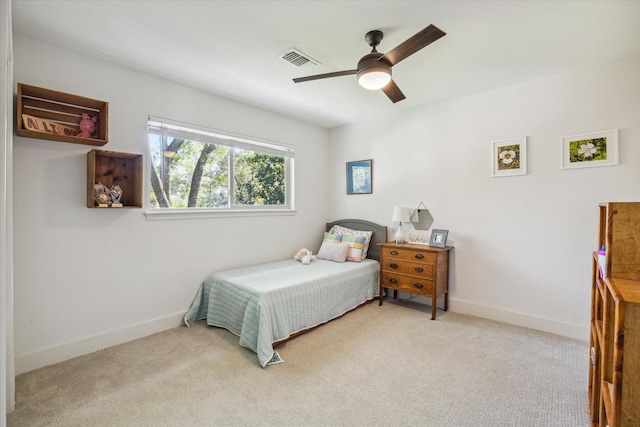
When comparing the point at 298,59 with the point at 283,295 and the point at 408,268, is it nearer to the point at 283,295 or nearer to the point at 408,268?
the point at 283,295

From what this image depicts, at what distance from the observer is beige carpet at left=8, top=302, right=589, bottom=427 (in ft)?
5.53

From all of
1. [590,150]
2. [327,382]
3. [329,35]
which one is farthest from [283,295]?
[590,150]

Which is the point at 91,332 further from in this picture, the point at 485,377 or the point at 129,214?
the point at 485,377

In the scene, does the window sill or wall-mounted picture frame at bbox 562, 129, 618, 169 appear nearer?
wall-mounted picture frame at bbox 562, 129, 618, 169

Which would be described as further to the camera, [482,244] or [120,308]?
[482,244]

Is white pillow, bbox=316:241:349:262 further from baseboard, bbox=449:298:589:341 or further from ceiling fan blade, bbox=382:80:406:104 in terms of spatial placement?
ceiling fan blade, bbox=382:80:406:104

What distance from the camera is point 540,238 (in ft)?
9.23

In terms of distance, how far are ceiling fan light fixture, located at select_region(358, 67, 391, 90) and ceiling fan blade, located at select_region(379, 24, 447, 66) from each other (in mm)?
66

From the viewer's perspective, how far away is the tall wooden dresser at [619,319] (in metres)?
0.92

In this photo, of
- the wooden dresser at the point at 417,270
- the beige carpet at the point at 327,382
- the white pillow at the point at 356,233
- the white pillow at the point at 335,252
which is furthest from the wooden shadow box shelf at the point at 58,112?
the wooden dresser at the point at 417,270

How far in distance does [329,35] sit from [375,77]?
45 centimetres

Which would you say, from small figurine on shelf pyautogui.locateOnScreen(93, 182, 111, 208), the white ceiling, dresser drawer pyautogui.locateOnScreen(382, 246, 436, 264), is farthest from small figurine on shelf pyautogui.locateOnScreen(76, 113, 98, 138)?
dresser drawer pyautogui.locateOnScreen(382, 246, 436, 264)

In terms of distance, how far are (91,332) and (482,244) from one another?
3.75 metres

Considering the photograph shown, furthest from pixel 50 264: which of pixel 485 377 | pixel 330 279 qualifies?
pixel 485 377
